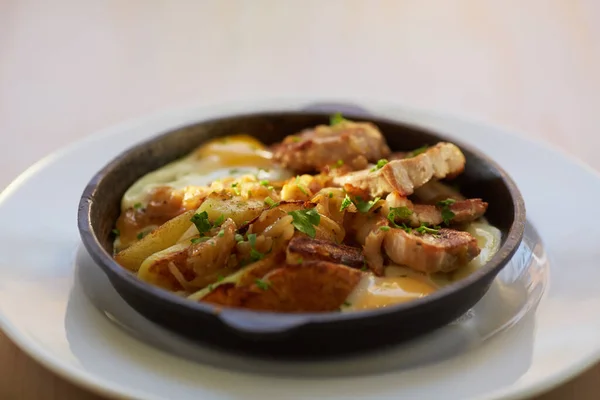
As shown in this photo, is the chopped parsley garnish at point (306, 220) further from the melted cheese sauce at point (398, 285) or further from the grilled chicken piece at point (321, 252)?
the melted cheese sauce at point (398, 285)

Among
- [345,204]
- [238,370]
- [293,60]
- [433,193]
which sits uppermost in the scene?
[345,204]

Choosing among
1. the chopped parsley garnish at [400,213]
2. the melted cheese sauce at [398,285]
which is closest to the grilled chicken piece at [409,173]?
the chopped parsley garnish at [400,213]

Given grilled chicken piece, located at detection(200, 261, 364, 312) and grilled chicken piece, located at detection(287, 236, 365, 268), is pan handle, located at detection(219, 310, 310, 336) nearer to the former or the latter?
grilled chicken piece, located at detection(200, 261, 364, 312)

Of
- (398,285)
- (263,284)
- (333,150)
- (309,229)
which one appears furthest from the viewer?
(333,150)

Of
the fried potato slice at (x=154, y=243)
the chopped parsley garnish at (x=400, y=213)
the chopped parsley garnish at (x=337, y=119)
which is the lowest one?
the fried potato slice at (x=154, y=243)

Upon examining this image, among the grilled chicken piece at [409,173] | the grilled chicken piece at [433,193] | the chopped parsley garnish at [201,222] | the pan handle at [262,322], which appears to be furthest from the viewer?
the grilled chicken piece at [433,193]

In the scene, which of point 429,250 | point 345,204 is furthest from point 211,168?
point 429,250

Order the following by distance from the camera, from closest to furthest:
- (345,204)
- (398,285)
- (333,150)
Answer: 1. (398,285)
2. (345,204)
3. (333,150)

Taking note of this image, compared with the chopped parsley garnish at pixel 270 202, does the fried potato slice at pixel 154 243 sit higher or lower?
lower

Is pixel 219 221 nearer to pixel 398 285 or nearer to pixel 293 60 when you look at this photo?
pixel 398 285
